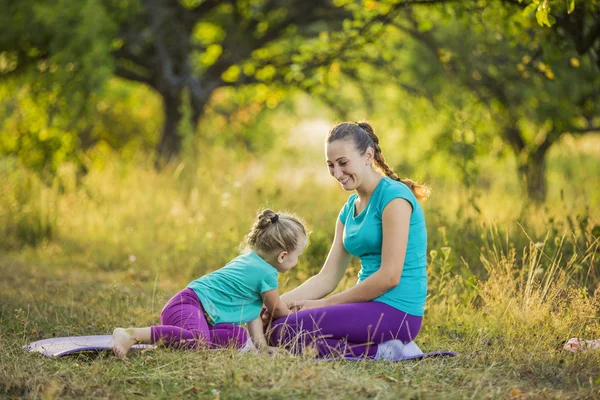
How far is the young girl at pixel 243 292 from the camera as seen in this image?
4.33 m

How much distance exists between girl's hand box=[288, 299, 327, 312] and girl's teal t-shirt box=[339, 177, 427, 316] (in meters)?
0.36

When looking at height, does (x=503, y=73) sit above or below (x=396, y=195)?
above

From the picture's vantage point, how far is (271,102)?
40.7 ft

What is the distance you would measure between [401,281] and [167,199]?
5.35 meters

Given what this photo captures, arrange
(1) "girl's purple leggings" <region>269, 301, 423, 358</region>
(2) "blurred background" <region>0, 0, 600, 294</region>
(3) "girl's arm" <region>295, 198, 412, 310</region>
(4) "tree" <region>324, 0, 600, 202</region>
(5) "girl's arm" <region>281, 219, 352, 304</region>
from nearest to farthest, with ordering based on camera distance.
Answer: (3) "girl's arm" <region>295, 198, 412, 310</region> < (1) "girl's purple leggings" <region>269, 301, 423, 358</region> < (5) "girl's arm" <region>281, 219, 352, 304</region> < (2) "blurred background" <region>0, 0, 600, 294</region> < (4) "tree" <region>324, 0, 600, 202</region>

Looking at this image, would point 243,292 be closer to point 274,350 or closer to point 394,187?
point 274,350

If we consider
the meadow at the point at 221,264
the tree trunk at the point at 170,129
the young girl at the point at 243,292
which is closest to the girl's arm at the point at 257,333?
the young girl at the point at 243,292

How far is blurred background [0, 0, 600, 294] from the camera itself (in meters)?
6.70

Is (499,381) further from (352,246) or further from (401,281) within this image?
(352,246)

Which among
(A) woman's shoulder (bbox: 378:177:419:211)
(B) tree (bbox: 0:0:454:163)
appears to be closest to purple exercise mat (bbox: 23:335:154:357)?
(A) woman's shoulder (bbox: 378:177:419:211)

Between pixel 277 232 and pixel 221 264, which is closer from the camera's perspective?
pixel 277 232

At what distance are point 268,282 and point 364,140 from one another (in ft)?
3.37

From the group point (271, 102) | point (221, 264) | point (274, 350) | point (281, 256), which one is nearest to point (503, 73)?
point (271, 102)

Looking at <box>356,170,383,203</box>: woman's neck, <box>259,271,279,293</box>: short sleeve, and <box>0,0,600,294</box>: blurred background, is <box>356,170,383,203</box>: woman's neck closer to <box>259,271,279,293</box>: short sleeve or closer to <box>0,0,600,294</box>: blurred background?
<box>259,271,279,293</box>: short sleeve
